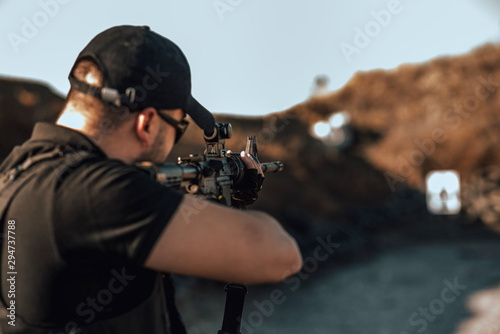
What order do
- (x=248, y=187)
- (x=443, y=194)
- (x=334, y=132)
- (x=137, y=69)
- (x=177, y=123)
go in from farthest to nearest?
1. (x=334, y=132)
2. (x=443, y=194)
3. (x=248, y=187)
4. (x=177, y=123)
5. (x=137, y=69)

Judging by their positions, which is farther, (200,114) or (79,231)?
(200,114)

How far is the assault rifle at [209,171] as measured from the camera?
166 centimetres

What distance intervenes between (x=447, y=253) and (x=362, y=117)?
24.5 metres

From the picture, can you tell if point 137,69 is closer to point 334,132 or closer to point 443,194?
point 443,194

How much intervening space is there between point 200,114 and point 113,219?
0.75 meters

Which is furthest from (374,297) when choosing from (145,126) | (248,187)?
(145,126)

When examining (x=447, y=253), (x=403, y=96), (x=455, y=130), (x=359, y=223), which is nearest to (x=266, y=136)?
(x=359, y=223)

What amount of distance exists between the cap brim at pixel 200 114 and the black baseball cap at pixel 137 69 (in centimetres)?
14

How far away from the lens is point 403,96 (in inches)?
1511

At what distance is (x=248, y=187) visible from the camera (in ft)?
A: 7.97

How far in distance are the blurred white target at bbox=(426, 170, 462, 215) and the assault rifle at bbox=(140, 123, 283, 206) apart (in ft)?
57.9

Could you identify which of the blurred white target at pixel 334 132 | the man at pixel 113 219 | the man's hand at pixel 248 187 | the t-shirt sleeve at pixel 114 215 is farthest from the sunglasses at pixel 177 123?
the blurred white target at pixel 334 132

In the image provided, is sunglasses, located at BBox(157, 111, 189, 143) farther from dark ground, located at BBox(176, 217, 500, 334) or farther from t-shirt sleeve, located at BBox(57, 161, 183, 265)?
dark ground, located at BBox(176, 217, 500, 334)

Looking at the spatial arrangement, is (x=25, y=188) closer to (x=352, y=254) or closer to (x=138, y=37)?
(x=138, y=37)
